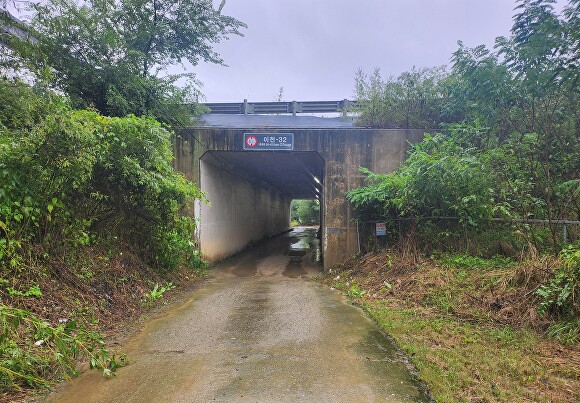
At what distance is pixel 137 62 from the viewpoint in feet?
25.8

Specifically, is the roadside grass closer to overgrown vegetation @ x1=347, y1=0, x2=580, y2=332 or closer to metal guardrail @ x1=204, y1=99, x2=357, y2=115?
overgrown vegetation @ x1=347, y1=0, x2=580, y2=332

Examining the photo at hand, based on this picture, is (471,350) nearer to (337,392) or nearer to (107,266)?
(337,392)

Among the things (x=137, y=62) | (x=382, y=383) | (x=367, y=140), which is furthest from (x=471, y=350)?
(x=137, y=62)

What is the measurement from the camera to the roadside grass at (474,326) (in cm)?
257

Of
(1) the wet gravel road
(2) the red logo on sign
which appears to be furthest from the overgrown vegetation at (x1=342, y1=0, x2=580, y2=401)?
(2) the red logo on sign

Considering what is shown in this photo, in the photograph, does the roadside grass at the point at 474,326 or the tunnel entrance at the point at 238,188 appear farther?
the tunnel entrance at the point at 238,188

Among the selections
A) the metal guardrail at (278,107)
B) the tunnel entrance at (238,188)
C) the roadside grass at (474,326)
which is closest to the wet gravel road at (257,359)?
the roadside grass at (474,326)

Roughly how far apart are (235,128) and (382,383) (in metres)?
7.29

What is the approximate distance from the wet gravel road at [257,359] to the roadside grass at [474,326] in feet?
1.05

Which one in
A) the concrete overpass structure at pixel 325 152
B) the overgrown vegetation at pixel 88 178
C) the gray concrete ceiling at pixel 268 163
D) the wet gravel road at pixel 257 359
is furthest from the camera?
the gray concrete ceiling at pixel 268 163

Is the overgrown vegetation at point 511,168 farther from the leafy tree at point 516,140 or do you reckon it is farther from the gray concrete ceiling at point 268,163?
the gray concrete ceiling at point 268,163

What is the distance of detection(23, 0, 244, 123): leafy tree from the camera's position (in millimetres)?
7137

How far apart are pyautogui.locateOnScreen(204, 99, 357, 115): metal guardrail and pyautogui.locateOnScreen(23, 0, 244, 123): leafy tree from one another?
6.19ft

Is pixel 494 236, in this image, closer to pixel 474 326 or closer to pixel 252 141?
pixel 474 326
